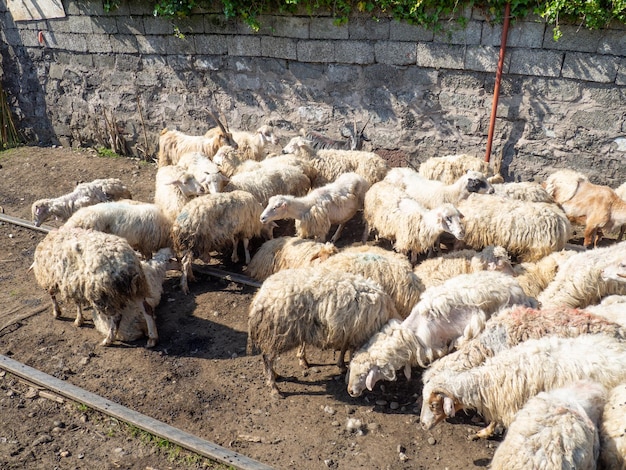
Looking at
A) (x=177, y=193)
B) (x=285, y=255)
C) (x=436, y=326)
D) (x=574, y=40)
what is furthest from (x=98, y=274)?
(x=574, y=40)

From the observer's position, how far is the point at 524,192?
24.7ft

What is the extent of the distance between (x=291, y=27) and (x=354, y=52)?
3.83ft

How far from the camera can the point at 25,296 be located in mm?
7266

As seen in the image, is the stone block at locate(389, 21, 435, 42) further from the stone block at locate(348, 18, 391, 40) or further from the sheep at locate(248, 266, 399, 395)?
the sheep at locate(248, 266, 399, 395)

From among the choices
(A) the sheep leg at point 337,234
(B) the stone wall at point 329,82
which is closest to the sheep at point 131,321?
(A) the sheep leg at point 337,234

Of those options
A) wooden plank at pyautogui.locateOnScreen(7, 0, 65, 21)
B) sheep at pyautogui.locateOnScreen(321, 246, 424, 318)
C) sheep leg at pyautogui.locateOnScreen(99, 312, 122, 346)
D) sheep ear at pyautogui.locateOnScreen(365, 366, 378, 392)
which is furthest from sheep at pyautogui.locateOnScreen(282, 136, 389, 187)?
wooden plank at pyautogui.locateOnScreen(7, 0, 65, 21)

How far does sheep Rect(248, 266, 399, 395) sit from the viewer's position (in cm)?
524

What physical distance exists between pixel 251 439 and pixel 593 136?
612 cm

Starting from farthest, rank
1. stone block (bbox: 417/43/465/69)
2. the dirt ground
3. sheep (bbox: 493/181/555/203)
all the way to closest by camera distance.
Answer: stone block (bbox: 417/43/465/69), sheep (bbox: 493/181/555/203), the dirt ground

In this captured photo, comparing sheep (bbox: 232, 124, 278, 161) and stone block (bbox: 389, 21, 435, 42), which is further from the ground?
stone block (bbox: 389, 21, 435, 42)

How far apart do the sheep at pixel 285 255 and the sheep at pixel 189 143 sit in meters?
2.92

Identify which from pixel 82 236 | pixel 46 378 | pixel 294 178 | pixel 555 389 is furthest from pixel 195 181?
pixel 555 389

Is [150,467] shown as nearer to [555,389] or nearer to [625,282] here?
[555,389]

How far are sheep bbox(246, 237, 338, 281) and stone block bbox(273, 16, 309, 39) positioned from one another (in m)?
3.91
